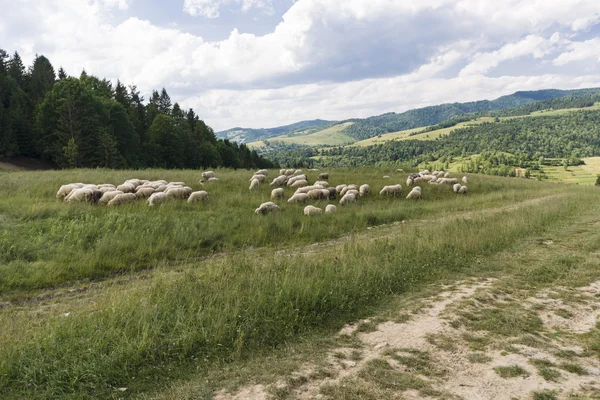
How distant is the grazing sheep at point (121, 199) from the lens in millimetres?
13774

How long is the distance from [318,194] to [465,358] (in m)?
14.6

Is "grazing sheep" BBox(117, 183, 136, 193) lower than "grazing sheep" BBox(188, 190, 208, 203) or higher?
higher

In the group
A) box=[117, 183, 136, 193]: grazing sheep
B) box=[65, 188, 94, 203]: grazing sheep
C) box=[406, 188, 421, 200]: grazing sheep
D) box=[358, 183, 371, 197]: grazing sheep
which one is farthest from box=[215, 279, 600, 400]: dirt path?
box=[406, 188, 421, 200]: grazing sheep

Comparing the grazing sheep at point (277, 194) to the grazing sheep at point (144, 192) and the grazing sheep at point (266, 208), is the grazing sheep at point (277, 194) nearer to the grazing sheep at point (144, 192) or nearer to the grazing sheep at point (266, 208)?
the grazing sheep at point (266, 208)

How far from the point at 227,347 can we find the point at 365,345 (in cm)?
204

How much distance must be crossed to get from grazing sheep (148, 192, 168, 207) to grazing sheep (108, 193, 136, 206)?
2.71 ft

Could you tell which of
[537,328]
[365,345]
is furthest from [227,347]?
[537,328]

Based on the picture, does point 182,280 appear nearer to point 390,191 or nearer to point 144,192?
point 144,192

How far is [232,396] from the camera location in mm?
3658

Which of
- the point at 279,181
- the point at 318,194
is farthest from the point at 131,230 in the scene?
the point at 279,181

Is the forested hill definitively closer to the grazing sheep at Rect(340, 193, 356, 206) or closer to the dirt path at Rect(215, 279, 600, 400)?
the grazing sheep at Rect(340, 193, 356, 206)

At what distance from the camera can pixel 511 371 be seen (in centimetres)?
402

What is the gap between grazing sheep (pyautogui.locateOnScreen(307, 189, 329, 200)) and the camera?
18.6m

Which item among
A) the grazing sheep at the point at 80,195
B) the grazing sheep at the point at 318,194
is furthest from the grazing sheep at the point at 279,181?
the grazing sheep at the point at 80,195
